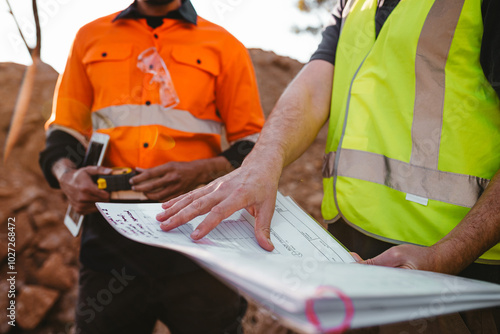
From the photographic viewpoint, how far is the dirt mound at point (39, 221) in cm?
388

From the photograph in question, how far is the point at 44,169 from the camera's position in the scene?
203 cm

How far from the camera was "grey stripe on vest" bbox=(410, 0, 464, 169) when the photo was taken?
97 cm

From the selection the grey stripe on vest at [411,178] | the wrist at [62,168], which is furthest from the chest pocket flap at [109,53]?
the grey stripe on vest at [411,178]

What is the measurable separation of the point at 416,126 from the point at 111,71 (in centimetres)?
157

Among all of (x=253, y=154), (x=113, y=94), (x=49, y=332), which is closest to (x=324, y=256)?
(x=253, y=154)

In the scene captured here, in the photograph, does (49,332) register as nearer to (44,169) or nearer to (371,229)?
(44,169)

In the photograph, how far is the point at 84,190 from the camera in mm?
1743

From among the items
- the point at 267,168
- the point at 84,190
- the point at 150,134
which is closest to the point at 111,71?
the point at 150,134

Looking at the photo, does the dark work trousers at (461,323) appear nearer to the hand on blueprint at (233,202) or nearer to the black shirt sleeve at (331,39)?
the hand on blueprint at (233,202)

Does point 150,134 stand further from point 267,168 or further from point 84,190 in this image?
point 267,168

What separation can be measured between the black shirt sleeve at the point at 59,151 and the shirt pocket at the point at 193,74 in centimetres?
68

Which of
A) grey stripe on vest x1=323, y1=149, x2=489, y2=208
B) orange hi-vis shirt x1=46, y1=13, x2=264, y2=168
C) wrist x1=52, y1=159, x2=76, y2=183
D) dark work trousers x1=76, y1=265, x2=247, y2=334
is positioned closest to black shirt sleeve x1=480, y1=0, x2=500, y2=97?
grey stripe on vest x1=323, y1=149, x2=489, y2=208

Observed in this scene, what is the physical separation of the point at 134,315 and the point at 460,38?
179 cm

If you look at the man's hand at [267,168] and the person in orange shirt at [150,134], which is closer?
the man's hand at [267,168]
